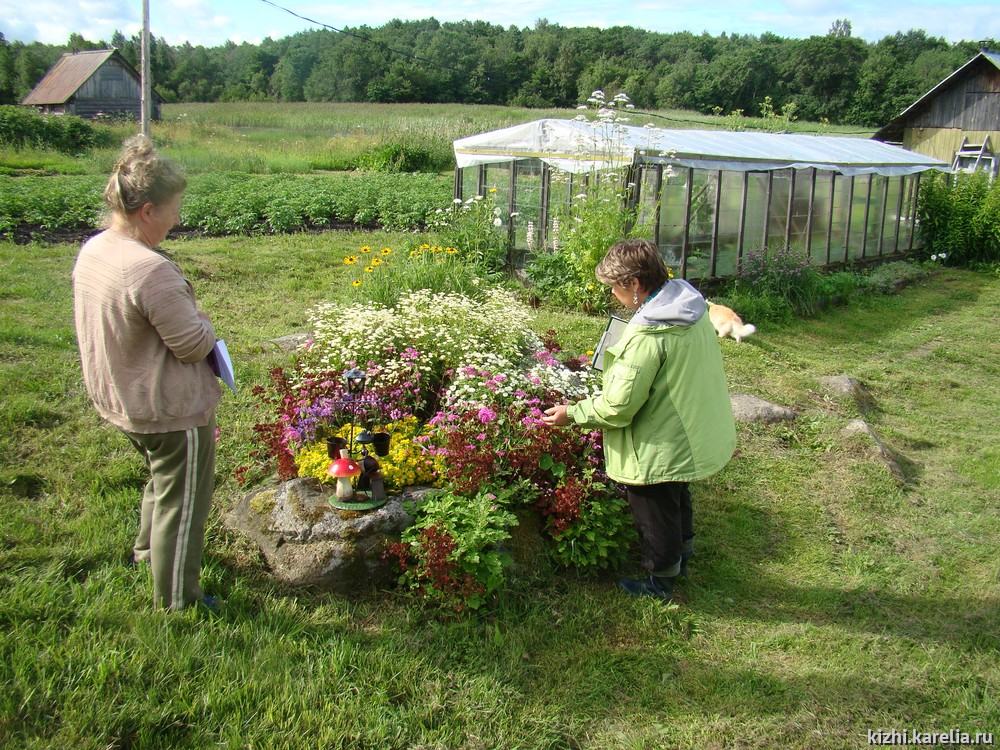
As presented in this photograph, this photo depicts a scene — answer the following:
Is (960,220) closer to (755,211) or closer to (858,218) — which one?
(858,218)

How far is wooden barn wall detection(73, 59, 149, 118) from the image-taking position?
2934 centimetres

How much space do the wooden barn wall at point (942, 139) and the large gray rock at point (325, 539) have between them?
22338 millimetres

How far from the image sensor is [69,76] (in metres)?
30.1

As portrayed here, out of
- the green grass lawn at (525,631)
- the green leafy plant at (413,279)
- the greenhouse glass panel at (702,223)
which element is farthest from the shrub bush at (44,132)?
the green grass lawn at (525,631)

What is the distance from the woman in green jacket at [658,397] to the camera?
9.93 ft

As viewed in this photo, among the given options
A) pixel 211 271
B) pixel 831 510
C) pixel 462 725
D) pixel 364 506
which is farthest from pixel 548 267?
pixel 462 725

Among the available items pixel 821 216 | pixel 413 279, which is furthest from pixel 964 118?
pixel 413 279

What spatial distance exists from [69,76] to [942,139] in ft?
105

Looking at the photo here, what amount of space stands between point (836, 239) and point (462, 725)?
1160 cm

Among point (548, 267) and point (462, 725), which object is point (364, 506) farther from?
point (548, 267)

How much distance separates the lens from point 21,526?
11.4 ft

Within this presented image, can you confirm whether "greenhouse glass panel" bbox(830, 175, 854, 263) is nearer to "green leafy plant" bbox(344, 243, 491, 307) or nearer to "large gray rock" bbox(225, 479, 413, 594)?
"green leafy plant" bbox(344, 243, 491, 307)

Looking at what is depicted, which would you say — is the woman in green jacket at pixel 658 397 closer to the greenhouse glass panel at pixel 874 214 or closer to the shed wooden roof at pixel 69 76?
the greenhouse glass panel at pixel 874 214

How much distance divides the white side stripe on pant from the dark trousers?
72.2 inches
